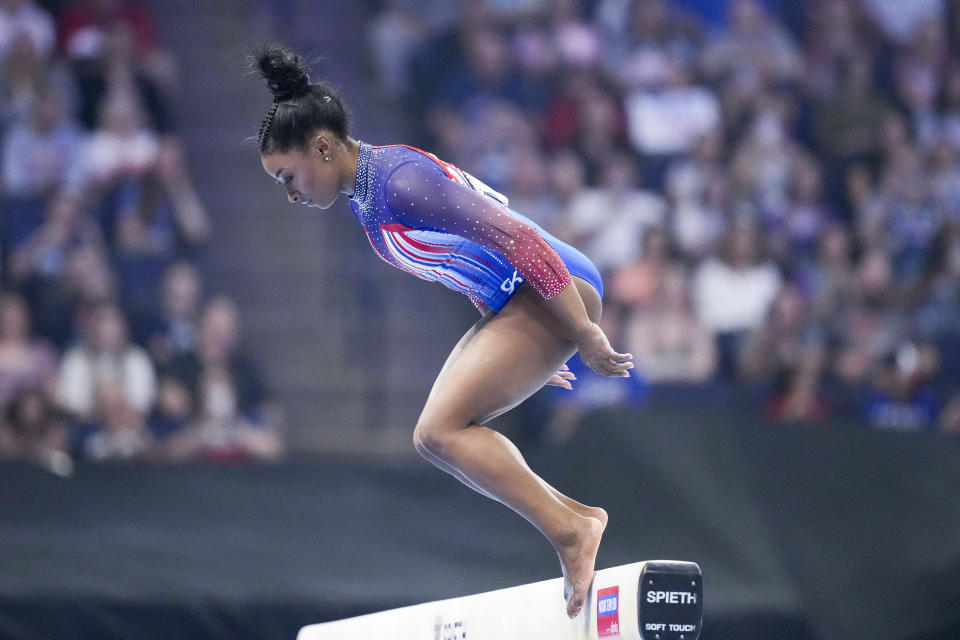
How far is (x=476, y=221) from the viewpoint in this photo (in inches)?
124

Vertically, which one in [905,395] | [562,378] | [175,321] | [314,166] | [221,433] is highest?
[175,321]

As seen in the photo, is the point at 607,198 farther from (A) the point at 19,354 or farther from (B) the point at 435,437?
(B) the point at 435,437

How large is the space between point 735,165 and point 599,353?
18.0 ft

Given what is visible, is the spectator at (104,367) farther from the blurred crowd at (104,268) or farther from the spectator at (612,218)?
the spectator at (612,218)

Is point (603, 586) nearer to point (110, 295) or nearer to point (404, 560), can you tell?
point (404, 560)

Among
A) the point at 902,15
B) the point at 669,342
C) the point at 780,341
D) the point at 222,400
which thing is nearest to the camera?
the point at 222,400

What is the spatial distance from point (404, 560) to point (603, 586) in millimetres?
2174

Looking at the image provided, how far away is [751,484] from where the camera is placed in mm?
5156

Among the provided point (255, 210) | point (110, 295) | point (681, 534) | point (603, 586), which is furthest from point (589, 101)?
point (603, 586)

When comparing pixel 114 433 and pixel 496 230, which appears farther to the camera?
pixel 114 433

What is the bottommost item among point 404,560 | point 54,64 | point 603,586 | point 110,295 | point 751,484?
point 603,586

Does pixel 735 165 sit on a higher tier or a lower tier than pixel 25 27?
lower

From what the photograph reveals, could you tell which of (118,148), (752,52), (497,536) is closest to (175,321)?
(118,148)

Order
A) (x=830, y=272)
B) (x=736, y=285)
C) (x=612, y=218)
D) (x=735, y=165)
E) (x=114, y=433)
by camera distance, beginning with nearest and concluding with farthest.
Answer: (x=114, y=433)
(x=736, y=285)
(x=830, y=272)
(x=612, y=218)
(x=735, y=165)
